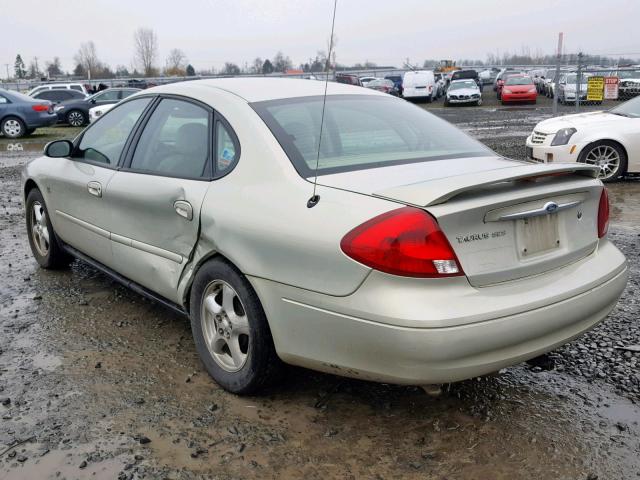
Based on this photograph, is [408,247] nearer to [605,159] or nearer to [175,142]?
[175,142]

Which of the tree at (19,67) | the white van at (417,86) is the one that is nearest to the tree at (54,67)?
the tree at (19,67)

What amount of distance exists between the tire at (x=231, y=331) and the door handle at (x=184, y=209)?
0.28 meters

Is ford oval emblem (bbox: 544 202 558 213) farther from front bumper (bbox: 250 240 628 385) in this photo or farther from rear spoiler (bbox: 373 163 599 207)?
front bumper (bbox: 250 240 628 385)

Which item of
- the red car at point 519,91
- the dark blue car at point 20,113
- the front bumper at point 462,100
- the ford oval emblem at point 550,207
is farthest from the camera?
the front bumper at point 462,100

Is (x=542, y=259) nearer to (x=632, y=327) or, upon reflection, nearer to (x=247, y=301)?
(x=247, y=301)

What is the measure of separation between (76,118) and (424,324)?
23.7 m

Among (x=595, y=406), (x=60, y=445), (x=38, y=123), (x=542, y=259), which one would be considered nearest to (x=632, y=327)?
(x=595, y=406)

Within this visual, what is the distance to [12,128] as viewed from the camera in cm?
1912

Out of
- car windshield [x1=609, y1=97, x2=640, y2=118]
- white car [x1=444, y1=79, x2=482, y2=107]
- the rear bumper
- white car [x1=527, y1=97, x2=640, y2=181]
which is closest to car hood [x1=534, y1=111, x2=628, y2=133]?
white car [x1=527, y1=97, x2=640, y2=181]

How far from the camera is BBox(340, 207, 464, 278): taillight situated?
8.13ft

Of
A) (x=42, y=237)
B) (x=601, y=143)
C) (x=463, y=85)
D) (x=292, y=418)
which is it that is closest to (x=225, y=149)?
(x=292, y=418)

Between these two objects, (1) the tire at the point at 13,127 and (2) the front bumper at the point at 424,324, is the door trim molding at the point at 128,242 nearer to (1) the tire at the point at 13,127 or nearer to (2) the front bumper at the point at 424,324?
(2) the front bumper at the point at 424,324

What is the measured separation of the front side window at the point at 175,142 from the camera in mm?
3498

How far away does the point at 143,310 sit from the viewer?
4.48 metres
